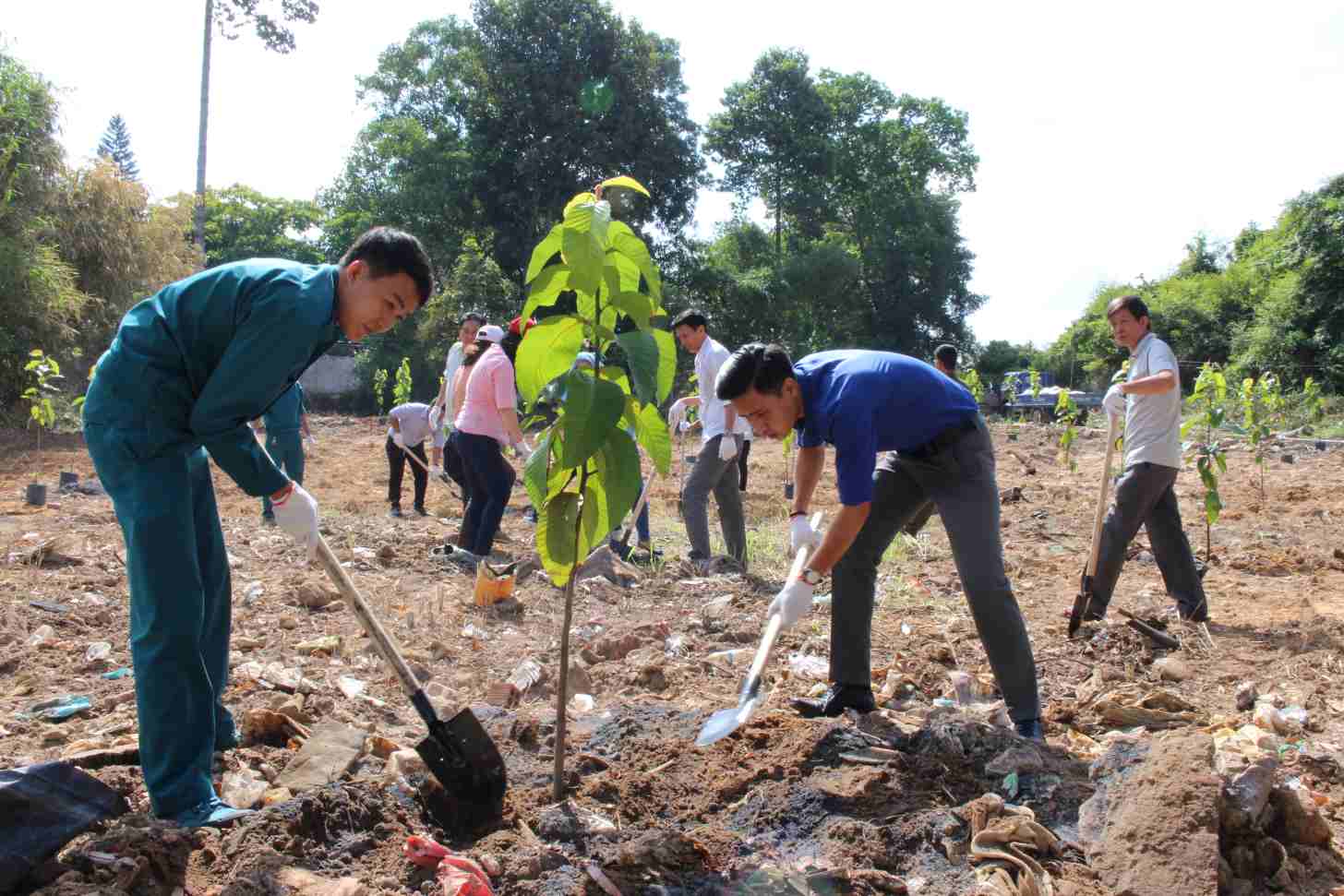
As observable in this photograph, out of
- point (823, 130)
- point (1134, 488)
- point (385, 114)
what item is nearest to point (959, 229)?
point (823, 130)

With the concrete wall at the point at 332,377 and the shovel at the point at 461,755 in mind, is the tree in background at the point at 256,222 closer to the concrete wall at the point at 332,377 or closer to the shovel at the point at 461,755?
the concrete wall at the point at 332,377

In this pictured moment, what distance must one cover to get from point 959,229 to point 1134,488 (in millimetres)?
33669

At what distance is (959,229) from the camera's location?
36562 mm

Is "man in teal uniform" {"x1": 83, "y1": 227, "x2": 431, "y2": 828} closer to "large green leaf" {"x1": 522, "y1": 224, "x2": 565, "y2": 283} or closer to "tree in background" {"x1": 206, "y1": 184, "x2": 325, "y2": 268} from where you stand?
"large green leaf" {"x1": 522, "y1": 224, "x2": 565, "y2": 283}

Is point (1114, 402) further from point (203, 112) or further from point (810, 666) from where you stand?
point (203, 112)

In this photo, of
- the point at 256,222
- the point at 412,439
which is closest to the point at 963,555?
the point at 412,439

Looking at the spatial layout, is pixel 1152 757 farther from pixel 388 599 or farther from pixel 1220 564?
pixel 1220 564

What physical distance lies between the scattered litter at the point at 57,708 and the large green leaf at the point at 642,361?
267 centimetres

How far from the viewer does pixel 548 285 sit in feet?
9.10

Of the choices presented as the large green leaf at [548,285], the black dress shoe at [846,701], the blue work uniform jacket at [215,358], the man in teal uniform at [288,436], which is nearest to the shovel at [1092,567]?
the black dress shoe at [846,701]

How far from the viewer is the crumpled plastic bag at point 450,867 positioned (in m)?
2.27

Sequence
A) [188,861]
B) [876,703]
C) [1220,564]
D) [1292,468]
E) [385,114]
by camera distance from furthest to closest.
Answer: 1. [385,114]
2. [1292,468]
3. [1220,564]
4. [876,703]
5. [188,861]

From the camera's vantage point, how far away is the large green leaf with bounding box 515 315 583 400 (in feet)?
9.20

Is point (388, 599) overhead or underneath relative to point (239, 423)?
underneath
